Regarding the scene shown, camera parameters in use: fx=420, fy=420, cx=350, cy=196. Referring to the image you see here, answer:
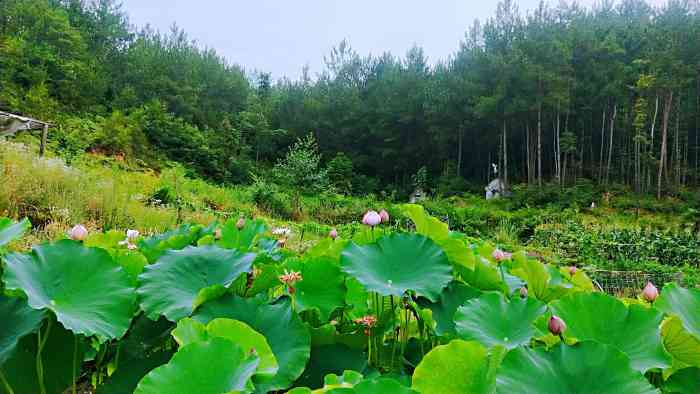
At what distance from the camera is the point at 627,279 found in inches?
186

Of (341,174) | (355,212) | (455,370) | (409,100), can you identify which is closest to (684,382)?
(455,370)

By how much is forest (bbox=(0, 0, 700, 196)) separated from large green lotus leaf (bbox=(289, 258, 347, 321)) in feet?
39.6

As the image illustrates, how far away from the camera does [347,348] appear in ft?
1.70

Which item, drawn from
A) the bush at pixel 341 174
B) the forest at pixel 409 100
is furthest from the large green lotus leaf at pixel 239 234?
the bush at pixel 341 174

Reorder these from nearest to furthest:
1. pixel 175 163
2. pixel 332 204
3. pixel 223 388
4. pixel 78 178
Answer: pixel 223 388 → pixel 78 178 → pixel 332 204 → pixel 175 163

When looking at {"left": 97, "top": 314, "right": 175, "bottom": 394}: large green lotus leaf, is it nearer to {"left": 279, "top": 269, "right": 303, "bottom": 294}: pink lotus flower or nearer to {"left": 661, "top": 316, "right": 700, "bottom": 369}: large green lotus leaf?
{"left": 279, "top": 269, "right": 303, "bottom": 294}: pink lotus flower

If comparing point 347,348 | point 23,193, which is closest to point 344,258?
point 347,348

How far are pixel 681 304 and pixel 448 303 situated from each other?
28 centimetres

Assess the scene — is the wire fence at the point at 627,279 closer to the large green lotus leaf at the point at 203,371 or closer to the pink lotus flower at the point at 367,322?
the pink lotus flower at the point at 367,322

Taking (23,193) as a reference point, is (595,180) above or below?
below

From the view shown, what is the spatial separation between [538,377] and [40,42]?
1835 centimetres

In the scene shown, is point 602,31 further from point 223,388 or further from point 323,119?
point 223,388

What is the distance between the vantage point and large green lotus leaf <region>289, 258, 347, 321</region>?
560 millimetres

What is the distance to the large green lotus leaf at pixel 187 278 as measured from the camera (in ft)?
1.61
